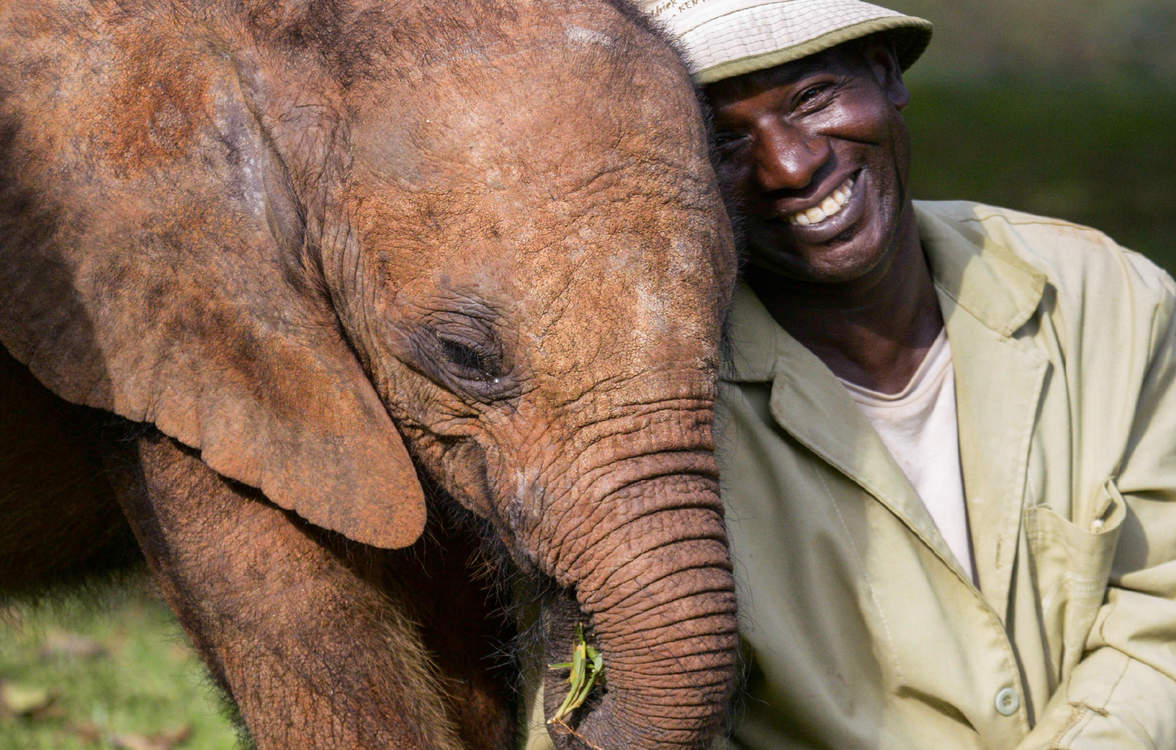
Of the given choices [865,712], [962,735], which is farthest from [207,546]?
[962,735]

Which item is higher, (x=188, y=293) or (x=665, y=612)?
(x=188, y=293)

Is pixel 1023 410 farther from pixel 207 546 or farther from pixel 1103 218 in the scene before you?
pixel 1103 218

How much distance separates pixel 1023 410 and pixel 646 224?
1265mm

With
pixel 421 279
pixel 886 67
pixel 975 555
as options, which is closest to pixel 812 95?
pixel 886 67

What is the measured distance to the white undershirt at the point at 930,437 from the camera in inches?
139

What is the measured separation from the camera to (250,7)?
292cm

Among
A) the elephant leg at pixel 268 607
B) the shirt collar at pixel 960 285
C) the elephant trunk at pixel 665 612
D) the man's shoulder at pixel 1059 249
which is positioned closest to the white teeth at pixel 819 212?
the shirt collar at pixel 960 285

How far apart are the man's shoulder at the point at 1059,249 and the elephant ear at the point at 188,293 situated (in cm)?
170

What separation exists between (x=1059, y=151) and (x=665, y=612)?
7.16 meters

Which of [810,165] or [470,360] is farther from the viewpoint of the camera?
[810,165]

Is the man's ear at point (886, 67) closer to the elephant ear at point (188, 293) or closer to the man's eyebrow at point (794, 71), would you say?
the man's eyebrow at point (794, 71)

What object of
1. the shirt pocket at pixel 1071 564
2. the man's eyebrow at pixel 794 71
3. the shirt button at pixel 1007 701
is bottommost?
the shirt button at pixel 1007 701

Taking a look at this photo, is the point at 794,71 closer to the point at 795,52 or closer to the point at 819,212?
the point at 795,52

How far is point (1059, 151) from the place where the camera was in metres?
9.05
